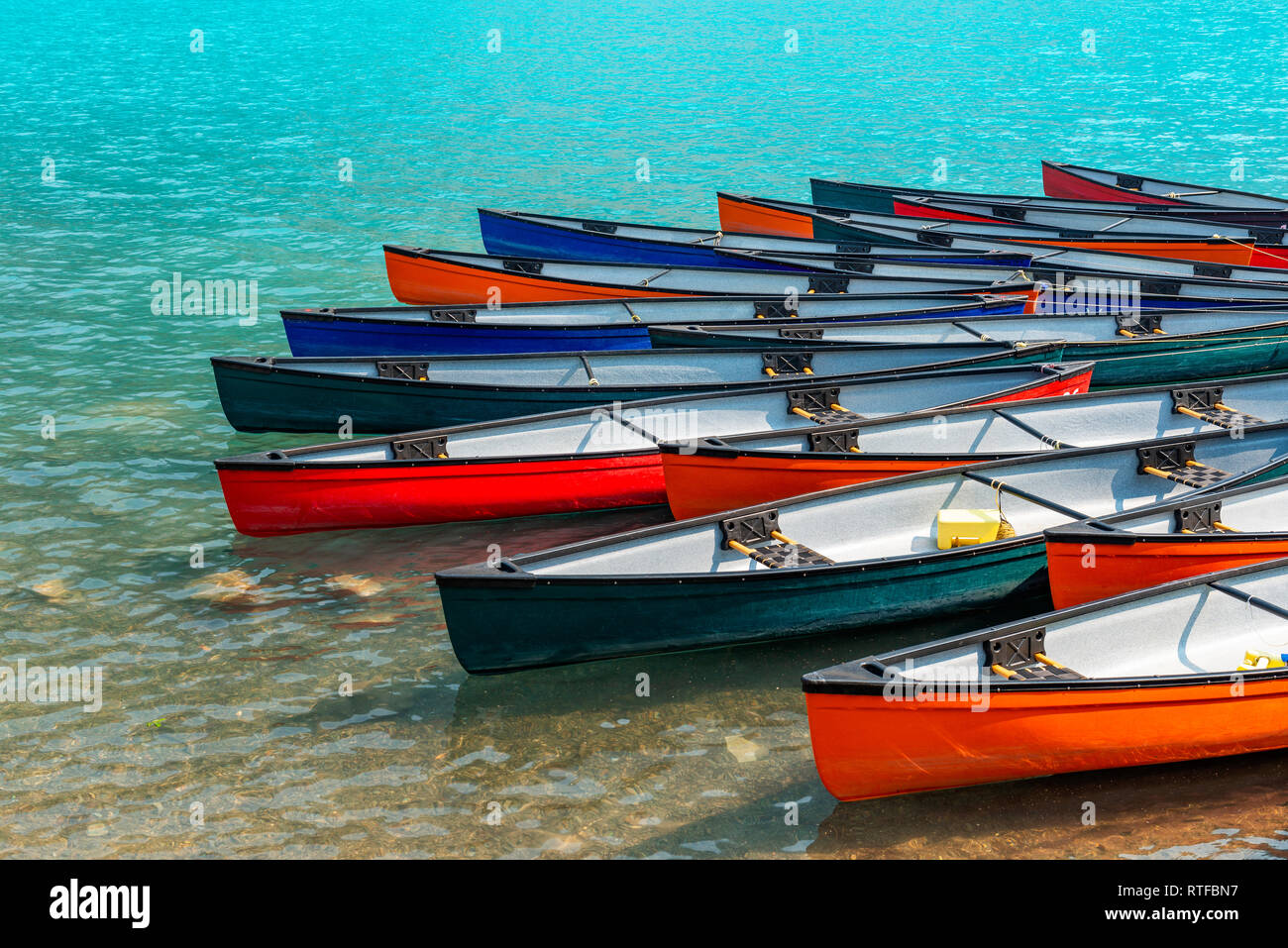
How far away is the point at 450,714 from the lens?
37.9 feet

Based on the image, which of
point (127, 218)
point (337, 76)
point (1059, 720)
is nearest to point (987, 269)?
point (1059, 720)

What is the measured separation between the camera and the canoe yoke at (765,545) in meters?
12.5

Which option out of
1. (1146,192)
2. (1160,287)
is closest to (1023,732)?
(1160,287)

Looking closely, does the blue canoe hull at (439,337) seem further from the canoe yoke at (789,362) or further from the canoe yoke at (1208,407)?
the canoe yoke at (1208,407)

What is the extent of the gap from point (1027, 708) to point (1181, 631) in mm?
2723

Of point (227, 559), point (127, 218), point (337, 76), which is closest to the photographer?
point (227, 559)

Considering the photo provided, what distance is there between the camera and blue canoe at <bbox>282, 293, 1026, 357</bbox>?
1877 cm

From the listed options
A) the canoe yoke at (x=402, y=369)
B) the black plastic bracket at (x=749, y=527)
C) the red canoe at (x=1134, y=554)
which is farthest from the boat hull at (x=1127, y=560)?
the canoe yoke at (x=402, y=369)

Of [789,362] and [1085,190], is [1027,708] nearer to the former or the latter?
[789,362]

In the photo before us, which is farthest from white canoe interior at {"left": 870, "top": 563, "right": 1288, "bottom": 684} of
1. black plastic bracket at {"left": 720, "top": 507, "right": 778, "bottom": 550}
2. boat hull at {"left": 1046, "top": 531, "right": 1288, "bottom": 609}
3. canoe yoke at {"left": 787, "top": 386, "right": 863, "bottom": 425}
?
canoe yoke at {"left": 787, "top": 386, "right": 863, "bottom": 425}

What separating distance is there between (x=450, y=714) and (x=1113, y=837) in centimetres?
606

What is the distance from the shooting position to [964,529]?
1284 centimetres

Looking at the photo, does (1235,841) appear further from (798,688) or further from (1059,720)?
(798,688)

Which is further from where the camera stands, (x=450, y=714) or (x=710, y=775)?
(x=450, y=714)
